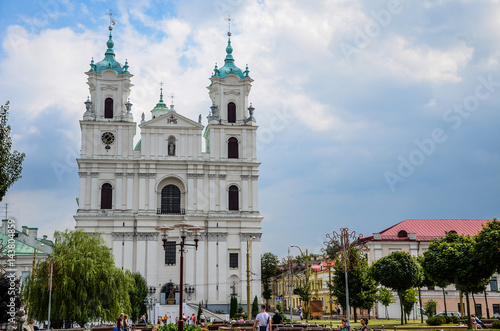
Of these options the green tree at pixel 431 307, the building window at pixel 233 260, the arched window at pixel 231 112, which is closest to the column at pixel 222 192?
the building window at pixel 233 260

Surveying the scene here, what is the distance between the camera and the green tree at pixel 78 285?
3778cm

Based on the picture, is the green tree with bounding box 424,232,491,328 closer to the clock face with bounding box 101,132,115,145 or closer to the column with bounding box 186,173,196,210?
the column with bounding box 186,173,196,210

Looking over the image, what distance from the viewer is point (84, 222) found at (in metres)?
62.0

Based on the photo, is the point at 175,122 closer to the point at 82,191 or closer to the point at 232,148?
the point at 232,148

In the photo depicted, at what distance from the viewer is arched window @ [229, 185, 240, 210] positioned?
65.9 metres

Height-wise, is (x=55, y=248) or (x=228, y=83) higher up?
(x=228, y=83)

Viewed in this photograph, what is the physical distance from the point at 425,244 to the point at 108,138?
36.7 metres

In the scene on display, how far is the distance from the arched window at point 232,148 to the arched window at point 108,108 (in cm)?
1382

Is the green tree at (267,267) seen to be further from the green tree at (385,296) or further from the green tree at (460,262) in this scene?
the green tree at (460,262)

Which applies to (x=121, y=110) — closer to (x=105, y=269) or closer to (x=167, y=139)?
(x=167, y=139)

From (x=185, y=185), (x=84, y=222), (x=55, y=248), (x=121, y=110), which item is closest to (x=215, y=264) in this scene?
(x=185, y=185)

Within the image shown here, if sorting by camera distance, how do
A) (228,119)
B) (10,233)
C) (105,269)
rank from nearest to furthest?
(10,233)
(105,269)
(228,119)

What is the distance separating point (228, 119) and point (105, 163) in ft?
49.4

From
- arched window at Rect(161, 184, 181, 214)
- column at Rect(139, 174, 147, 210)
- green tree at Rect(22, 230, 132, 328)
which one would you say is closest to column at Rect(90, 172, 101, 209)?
column at Rect(139, 174, 147, 210)
